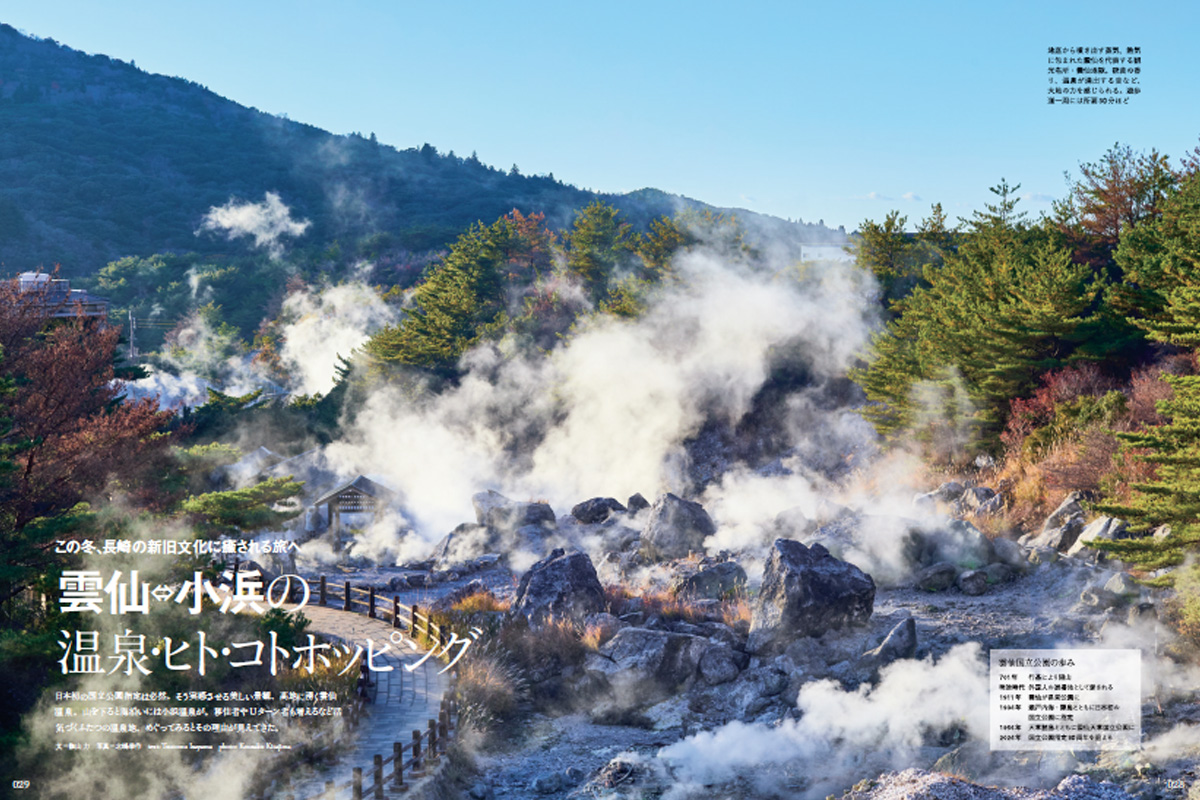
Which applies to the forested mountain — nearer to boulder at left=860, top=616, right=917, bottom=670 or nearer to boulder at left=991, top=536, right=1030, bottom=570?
boulder at left=991, top=536, right=1030, bottom=570

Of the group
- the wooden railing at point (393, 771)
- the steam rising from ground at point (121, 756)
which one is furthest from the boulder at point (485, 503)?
the steam rising from ground at point (121, 756)

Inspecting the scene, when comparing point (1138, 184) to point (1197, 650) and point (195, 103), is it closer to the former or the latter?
point (1197, 650)

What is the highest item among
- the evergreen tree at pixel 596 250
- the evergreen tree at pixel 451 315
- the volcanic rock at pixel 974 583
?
the evergreen tree at pixel 596 250

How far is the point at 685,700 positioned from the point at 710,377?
2483cm

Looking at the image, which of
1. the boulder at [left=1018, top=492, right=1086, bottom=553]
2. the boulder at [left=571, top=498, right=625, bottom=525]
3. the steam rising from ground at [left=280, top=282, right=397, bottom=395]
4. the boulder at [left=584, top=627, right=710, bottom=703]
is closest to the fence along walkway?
the boulder at [left=584, top=627, right=710, bottom=703]

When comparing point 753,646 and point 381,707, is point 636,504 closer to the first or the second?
point 753,646

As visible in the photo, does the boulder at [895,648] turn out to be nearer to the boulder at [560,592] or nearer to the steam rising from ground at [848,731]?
the steam rising from ground at [848,731]

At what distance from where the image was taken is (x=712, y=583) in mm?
18812

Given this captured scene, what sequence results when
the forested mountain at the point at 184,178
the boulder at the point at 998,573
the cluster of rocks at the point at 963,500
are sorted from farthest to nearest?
1. the forested mountain at the point at 184,178
2. the cluster of rocks at the point at 963,500
3. the boulder at the point at 998,573

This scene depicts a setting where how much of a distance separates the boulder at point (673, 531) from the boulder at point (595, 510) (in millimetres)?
5746

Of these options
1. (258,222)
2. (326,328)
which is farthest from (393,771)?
(258,222)

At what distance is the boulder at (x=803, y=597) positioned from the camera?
51.4ft

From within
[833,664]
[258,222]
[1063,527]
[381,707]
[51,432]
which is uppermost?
[258,222]

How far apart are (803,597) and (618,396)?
24600mm
